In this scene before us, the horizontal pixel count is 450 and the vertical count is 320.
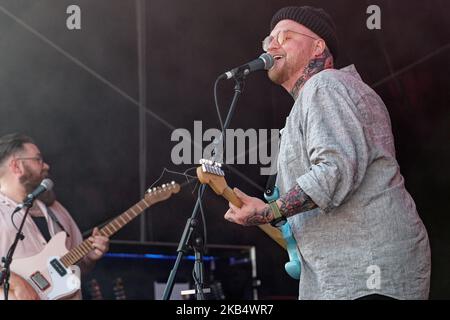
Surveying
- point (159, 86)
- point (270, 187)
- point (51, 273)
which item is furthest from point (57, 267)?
point (270, 187)

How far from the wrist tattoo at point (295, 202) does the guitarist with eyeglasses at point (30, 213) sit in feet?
6.95

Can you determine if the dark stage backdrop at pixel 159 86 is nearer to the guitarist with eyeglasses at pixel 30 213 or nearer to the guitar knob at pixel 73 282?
the guitarist with eyeglasses at pixel 30 213

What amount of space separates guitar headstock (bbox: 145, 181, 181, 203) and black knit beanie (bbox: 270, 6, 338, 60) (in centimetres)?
168

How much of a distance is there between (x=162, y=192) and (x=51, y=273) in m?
0.78

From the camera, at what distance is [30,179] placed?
4172 millimetres

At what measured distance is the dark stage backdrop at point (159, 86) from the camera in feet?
14.1

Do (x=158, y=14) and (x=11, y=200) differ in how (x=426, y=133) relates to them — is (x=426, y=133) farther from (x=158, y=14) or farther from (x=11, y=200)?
(x=11, y=200)

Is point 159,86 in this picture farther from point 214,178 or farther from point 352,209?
point 352,209

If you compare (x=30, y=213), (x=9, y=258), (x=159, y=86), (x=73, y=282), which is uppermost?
(x=159, y=86)

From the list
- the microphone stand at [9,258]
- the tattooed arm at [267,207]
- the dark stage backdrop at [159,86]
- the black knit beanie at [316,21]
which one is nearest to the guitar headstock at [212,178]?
the tattooed arm at [267,207]

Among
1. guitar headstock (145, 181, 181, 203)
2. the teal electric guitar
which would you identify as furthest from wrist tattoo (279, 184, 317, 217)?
guitar headstock (145, 181, 181, 203)

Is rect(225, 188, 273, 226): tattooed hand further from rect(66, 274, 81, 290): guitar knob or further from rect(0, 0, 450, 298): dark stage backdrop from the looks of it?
rect(0, 0, 450, 298): dark stage backdrop
